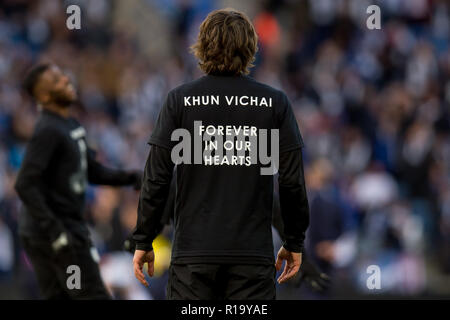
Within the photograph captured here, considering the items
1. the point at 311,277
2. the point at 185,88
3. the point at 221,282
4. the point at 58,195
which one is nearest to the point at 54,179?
the point at 58,195

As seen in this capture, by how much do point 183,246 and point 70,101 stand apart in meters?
2.75

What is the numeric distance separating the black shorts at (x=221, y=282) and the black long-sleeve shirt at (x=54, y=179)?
7.28 feet

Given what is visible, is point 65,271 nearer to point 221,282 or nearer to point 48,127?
point 48,127

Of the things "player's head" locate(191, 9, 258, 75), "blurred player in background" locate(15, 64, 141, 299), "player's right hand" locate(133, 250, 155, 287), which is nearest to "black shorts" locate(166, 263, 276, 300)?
"player's right hand" locate(133, 250, 155, 287)

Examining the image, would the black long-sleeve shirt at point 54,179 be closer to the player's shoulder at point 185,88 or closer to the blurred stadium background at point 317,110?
the player's shoulder at point 185,88

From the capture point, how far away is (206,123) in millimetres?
4883

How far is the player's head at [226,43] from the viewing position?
16.0 ft

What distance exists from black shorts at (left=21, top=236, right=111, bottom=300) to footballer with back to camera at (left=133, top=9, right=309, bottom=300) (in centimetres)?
207

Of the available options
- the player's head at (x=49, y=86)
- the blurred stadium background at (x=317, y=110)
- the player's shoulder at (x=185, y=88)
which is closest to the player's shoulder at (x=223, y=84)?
the player's shoulder at (x=185, y=88)

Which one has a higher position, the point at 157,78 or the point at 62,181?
the point at 157,78

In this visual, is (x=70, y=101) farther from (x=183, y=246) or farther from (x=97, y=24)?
(x=97, y=24)

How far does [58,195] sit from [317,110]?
329 inches
